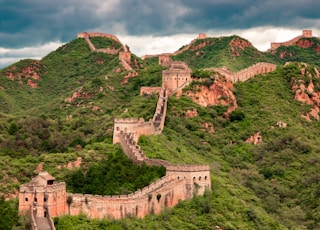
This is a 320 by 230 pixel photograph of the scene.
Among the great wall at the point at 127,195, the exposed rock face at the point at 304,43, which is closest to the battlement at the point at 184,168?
the great wall at the point at 127,195

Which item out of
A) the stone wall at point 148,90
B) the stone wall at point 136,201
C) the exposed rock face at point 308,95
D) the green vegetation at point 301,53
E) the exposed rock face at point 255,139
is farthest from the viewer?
the green vegetation at point 301,53

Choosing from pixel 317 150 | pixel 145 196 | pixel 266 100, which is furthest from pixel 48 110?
pixel 145 196

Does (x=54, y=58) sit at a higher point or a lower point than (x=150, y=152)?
higher

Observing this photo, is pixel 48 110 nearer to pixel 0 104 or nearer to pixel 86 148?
pixel 0 104

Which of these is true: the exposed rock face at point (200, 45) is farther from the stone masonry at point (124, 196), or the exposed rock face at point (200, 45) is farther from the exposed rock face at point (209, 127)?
the stone masonry at point (124, 196)

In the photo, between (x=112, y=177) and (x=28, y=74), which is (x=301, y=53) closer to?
(x=28, y=74)

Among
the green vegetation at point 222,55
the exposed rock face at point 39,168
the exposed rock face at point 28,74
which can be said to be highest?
the green vegetation at point 222,55

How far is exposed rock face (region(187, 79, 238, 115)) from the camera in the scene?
356ft

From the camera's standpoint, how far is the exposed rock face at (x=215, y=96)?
10844 centimetres

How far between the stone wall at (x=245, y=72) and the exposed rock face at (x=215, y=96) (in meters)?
4.97

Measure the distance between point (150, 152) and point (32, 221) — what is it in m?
23.0

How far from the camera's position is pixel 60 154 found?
275 ft

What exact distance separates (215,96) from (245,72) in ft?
46.3

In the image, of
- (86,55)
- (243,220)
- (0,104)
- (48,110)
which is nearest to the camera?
(243,220)
